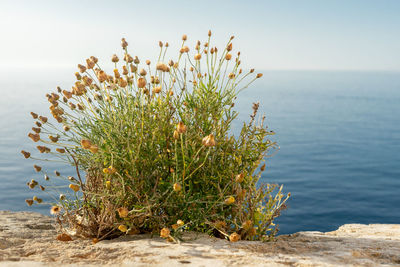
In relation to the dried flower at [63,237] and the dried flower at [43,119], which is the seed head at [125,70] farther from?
the dried flower at [63,237]

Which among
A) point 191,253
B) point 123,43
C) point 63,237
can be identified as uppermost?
point 123,43

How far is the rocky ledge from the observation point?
8.29ft

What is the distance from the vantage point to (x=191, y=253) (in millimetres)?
2666

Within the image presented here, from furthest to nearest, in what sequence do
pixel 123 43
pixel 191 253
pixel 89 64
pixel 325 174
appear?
pixel 325 174 → pixel 123 43 → pixel 89 64 → pixel 191 253

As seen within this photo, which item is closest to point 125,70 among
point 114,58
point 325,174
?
point 114,58

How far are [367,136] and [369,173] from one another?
1684cm

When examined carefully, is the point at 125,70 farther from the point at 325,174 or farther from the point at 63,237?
the point at 325,174

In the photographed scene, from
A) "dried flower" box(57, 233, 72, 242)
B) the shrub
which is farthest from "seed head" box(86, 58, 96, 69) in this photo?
"dried flower" box(57, 233, 72, 242)

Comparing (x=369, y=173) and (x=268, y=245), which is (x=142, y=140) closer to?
(x=268, y=245)

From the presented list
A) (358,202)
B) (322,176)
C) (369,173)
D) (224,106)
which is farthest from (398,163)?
(224,106)

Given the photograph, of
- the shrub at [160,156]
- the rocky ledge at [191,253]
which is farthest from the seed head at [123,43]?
the rocky ledge at [191,253]

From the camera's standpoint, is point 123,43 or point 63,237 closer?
point 63,237

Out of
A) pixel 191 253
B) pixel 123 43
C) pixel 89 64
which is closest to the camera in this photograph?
pixel 191 253

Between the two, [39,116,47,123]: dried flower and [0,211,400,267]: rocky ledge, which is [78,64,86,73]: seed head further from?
[0,211,400,267]: rocky ledge
